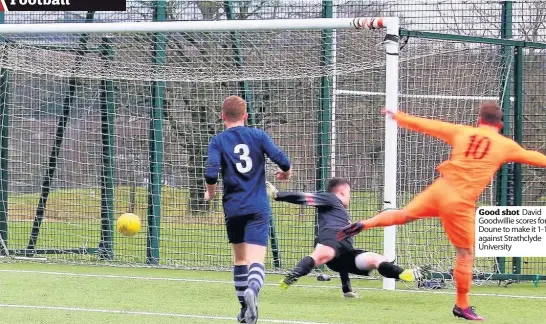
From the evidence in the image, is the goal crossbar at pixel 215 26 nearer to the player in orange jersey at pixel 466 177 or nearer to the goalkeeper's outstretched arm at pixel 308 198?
the goalkeeper's outstretched arm at pixel 308 198

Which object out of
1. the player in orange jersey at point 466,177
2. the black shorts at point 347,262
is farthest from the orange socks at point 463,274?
the black shorts at point 347,262

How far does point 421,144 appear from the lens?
11.8m

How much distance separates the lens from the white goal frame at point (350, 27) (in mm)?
10594

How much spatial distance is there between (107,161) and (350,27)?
13.7ft

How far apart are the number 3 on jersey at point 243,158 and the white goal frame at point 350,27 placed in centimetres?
276

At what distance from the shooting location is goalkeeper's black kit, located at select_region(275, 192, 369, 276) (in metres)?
9.94

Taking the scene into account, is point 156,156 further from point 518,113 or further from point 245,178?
point 245,178

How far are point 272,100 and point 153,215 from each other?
2.05 meters

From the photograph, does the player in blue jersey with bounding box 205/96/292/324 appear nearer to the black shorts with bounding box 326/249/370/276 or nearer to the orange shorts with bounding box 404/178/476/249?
the orange shorts with bounding box 404/178/476/249

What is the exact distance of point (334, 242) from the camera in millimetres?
9930

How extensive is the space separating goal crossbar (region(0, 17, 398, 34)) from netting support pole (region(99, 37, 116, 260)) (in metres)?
1.50

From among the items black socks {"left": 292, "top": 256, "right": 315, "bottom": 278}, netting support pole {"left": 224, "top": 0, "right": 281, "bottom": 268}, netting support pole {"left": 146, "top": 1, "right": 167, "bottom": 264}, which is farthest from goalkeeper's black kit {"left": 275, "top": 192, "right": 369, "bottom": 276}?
netting support pole {"left": 146, "top": 1, "right": 167, "bottom": 264}

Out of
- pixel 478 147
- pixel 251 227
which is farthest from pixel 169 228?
pixel 478 147

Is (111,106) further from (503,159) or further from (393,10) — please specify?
(503,159)
